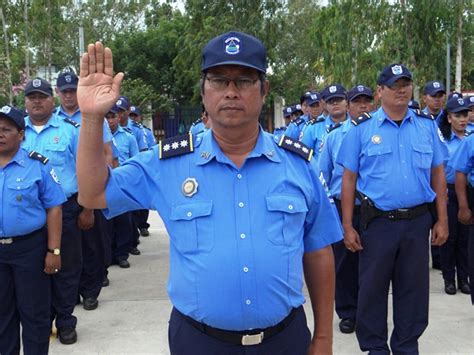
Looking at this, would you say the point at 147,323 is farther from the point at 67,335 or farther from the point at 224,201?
the point at 224,201

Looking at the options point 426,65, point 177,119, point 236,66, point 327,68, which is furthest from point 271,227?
point 177,119

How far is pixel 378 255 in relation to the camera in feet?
12.0

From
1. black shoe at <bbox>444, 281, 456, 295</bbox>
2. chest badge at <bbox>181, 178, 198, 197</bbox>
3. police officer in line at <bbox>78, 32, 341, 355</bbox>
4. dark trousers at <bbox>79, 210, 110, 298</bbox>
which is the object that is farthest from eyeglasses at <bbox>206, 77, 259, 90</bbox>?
black shoe at <bbox>444, 281, 456, 295</bbox>

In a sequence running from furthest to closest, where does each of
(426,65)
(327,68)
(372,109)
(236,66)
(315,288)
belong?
1. (327,68)
2. (426,65)
3. (372,109)
4. (315,288)
5. (236,66)

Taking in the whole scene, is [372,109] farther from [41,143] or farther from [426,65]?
[426,65]

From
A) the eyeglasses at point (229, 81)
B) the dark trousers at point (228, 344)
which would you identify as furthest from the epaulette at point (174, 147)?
the dark trousers at point (228, 344)

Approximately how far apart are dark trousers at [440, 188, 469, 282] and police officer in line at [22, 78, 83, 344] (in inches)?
136

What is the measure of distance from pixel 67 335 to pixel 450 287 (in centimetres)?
356

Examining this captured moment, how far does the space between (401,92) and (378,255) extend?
1076mm

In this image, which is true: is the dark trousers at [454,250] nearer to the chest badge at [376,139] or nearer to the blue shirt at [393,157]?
the blue shirt at [393,157]

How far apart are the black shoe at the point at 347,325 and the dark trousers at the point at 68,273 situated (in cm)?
213

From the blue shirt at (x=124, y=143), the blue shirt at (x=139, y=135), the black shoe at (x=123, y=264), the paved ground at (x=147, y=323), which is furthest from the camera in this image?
the blue shirt at (x=139, y=135)

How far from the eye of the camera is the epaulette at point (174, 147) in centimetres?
204

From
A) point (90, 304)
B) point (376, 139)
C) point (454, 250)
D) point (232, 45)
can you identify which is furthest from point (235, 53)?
point (454, 250)
